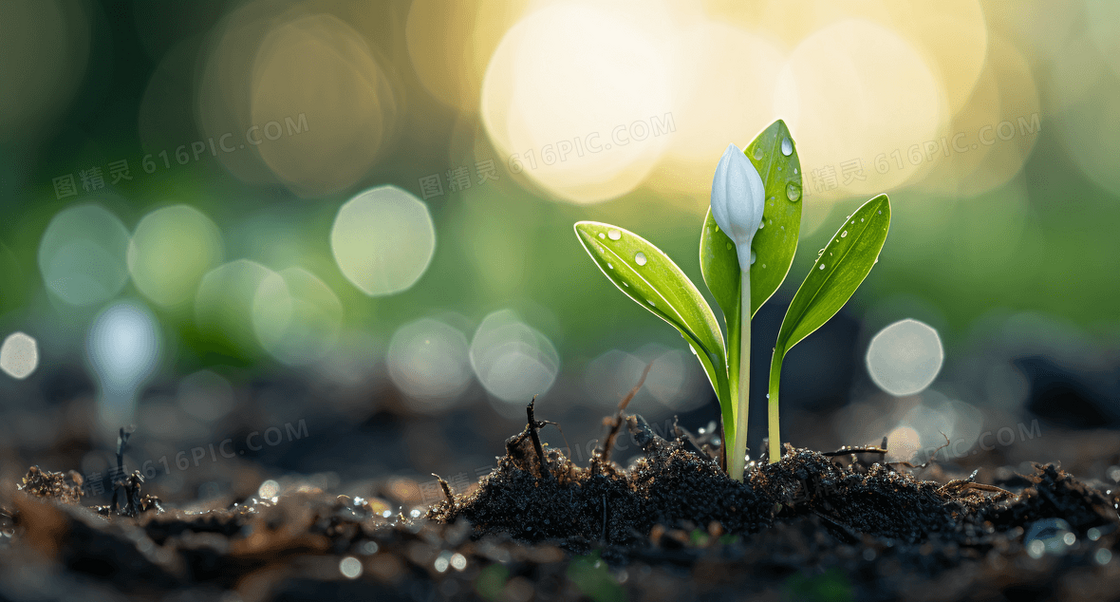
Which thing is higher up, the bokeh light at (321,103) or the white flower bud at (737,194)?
the bokeh light at (321,103)

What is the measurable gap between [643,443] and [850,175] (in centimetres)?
363

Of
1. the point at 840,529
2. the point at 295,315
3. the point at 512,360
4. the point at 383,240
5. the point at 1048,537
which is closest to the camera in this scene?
the point at 1048,537

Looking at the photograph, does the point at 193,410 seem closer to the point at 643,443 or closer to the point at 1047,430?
the point at 643,443

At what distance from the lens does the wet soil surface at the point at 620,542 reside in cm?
87

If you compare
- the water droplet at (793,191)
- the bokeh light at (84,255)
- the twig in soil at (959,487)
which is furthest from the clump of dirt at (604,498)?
the bokeh light at (84,255)

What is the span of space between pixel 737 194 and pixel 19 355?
6829 mm

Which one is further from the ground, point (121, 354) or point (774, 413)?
point (121, 354)

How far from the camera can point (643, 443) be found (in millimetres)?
1511

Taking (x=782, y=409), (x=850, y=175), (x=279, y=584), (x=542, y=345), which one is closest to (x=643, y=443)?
(x=279, y=584)

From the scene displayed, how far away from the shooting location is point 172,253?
6.02 m

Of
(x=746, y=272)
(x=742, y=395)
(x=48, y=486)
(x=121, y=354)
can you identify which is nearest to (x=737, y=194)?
(x=746, y=272)

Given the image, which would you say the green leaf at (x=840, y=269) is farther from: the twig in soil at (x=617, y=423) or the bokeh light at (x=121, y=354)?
the bokeh light at (x=121, y=354)

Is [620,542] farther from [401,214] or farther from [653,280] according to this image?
[401,214]

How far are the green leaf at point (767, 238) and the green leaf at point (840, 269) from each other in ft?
0.29
